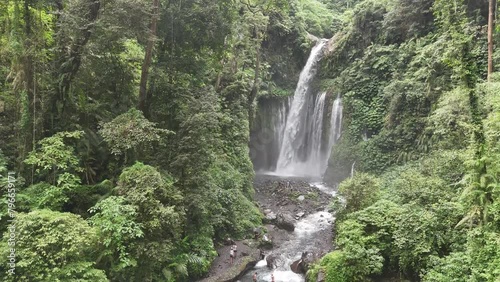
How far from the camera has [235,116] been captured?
793 inches

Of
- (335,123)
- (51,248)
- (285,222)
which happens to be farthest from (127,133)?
(335,123)

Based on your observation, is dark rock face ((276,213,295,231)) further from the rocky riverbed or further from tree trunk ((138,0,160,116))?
tree trunk ((138,0,160,116))

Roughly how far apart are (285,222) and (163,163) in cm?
710

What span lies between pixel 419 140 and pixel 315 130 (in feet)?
34.4

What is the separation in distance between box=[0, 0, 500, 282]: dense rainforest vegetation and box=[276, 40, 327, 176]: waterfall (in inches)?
430

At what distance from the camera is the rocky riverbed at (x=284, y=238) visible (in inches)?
472

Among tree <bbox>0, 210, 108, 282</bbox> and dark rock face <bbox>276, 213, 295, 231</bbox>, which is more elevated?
tree <bbox>0, 210, 108, 282</bbox>

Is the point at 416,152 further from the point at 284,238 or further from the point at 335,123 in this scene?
the point at 284,238

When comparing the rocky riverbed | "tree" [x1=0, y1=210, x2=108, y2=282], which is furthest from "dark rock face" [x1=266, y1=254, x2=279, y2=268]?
"tree" [x1=0, y1=210, x2=108, y2=282]

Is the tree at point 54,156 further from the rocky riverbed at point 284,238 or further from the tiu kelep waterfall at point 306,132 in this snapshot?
the tiu kelep waterfall at point 306,132

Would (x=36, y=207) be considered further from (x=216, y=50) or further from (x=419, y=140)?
(x=419, y=140)

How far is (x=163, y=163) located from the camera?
11953mm

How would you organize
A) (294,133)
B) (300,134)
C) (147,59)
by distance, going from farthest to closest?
(294,133) < (300,134) < (147,59)

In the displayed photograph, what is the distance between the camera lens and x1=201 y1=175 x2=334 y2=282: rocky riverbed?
1198 centimetres
